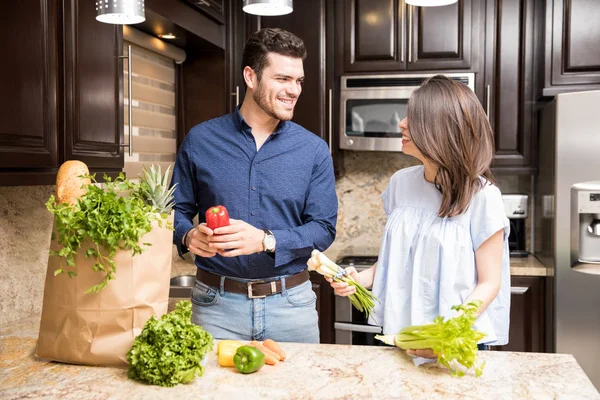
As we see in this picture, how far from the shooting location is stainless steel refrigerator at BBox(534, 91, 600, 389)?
327 cm

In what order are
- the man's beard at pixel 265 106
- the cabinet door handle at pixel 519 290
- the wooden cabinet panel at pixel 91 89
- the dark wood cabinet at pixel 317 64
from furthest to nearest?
1. the dark wood cabinet at pixel 317 64
2. the cabinet door handle at pixel 519 290
3. the man's beard at pixel 265 106
4. the wooden cabinet panel at pixel 91 89

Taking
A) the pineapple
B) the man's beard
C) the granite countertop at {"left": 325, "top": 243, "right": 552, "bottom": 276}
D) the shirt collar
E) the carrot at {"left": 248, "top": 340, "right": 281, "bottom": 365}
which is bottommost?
the granite countertop at {"left": 325, "top": 243, "right": 552, "bottom": 276}

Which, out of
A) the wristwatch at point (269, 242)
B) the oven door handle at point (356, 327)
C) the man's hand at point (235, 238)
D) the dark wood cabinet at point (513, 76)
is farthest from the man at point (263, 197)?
the dark wood cabinet at point (513, 76)

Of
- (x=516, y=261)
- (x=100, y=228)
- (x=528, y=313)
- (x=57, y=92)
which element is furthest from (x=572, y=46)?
(x=100, y=228)

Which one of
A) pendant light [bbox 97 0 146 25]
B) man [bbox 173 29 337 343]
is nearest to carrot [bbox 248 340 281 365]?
man [bbox 173 29 337 343]

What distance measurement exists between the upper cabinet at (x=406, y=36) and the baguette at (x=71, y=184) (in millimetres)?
2436

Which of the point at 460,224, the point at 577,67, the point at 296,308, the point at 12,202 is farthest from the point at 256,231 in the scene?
the point at 577,67

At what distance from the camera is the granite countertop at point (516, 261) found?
3441mm

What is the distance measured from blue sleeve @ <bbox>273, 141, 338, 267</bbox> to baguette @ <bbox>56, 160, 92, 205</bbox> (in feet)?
2.27

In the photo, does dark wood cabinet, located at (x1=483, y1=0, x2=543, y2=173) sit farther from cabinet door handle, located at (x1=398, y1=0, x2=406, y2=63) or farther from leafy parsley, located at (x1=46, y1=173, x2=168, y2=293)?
leafy parsley, located at (x1=46, y1=173, x2=168, y2=293)

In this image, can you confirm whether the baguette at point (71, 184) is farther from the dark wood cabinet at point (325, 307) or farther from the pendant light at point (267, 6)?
the dark wood cabinet at point (325, 307)

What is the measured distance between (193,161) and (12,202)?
28.0 inches

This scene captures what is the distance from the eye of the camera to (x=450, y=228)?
1.84 metres

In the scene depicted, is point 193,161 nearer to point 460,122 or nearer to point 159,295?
point 159,295
